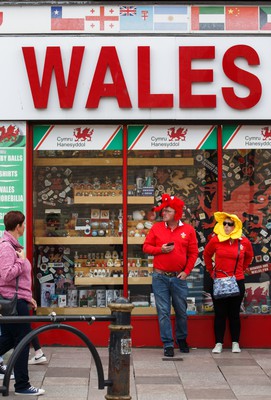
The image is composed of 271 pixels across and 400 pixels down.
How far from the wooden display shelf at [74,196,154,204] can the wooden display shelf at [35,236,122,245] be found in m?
0.47

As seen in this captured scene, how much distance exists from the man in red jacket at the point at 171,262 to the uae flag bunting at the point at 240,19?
8.00 ft

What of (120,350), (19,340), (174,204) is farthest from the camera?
(174,204)

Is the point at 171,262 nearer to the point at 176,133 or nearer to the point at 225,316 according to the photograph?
the point at 225,316

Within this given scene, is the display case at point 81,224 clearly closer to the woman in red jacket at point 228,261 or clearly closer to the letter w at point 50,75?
the letter w at point 50,75

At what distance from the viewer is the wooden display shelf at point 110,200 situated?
10766 millimetres

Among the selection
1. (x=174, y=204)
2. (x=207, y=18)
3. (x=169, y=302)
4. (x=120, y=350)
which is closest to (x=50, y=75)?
(x=207, y=18)

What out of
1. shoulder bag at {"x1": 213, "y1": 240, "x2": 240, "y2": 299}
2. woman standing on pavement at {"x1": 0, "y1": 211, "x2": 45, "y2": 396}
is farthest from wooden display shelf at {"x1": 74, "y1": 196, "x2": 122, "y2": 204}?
woman standing on pavement at {"x1": 0, "y1": 211, "x2": 45, "y2": 396}

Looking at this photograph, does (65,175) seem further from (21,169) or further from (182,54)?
(182,54)

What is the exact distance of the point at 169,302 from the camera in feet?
33.2

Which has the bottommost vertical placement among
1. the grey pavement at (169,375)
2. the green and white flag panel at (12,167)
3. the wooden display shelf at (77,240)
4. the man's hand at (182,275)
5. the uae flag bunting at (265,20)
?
the grey pavement at (169,375)

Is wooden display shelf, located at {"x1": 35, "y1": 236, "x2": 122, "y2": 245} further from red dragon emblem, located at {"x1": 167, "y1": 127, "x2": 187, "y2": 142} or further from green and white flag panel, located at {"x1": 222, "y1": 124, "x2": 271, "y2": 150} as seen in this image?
green and white flag panel, located at {"x1": 222, "y1": 124, "x2": 271, "y2": 150}

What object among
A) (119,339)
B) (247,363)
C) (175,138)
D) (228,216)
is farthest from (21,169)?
(119,339)

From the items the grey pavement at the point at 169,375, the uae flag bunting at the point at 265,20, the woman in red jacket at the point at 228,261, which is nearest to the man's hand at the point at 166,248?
the woman in red jacket at the point at 228,261

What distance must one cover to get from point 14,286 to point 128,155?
3140mm
